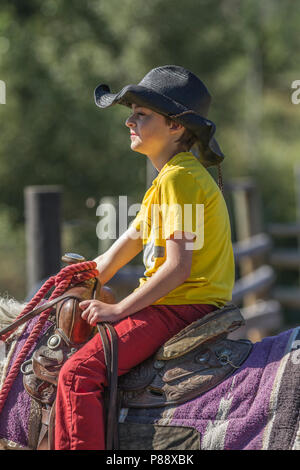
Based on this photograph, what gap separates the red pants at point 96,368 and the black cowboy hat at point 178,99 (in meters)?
0.57

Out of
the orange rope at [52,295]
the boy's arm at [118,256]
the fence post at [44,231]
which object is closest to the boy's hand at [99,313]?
the orange rope at [52,295]

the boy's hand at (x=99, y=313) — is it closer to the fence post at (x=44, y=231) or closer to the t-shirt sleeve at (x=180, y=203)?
the t-shirt sleeve at (x=180, y=203)

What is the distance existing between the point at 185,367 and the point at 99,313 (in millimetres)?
305

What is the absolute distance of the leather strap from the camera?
166 centimetres

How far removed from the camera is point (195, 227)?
5.81 ft

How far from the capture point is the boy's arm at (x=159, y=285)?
1736 millimetres

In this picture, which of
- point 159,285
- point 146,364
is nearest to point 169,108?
point 159,285

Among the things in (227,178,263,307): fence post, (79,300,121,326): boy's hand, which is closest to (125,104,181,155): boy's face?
(79,300,121,326): boy's hand

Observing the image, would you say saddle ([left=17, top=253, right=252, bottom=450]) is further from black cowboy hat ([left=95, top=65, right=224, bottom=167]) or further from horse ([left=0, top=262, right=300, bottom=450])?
black cowboy hat ([left=95, top=65, right=224, bottom=167])

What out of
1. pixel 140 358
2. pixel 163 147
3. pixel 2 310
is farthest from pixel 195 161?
pixel 2 310

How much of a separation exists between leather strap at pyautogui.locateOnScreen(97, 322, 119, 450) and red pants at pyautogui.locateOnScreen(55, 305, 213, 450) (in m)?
0.02

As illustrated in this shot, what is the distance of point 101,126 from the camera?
9547 millimetres

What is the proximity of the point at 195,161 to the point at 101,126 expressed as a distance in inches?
310
